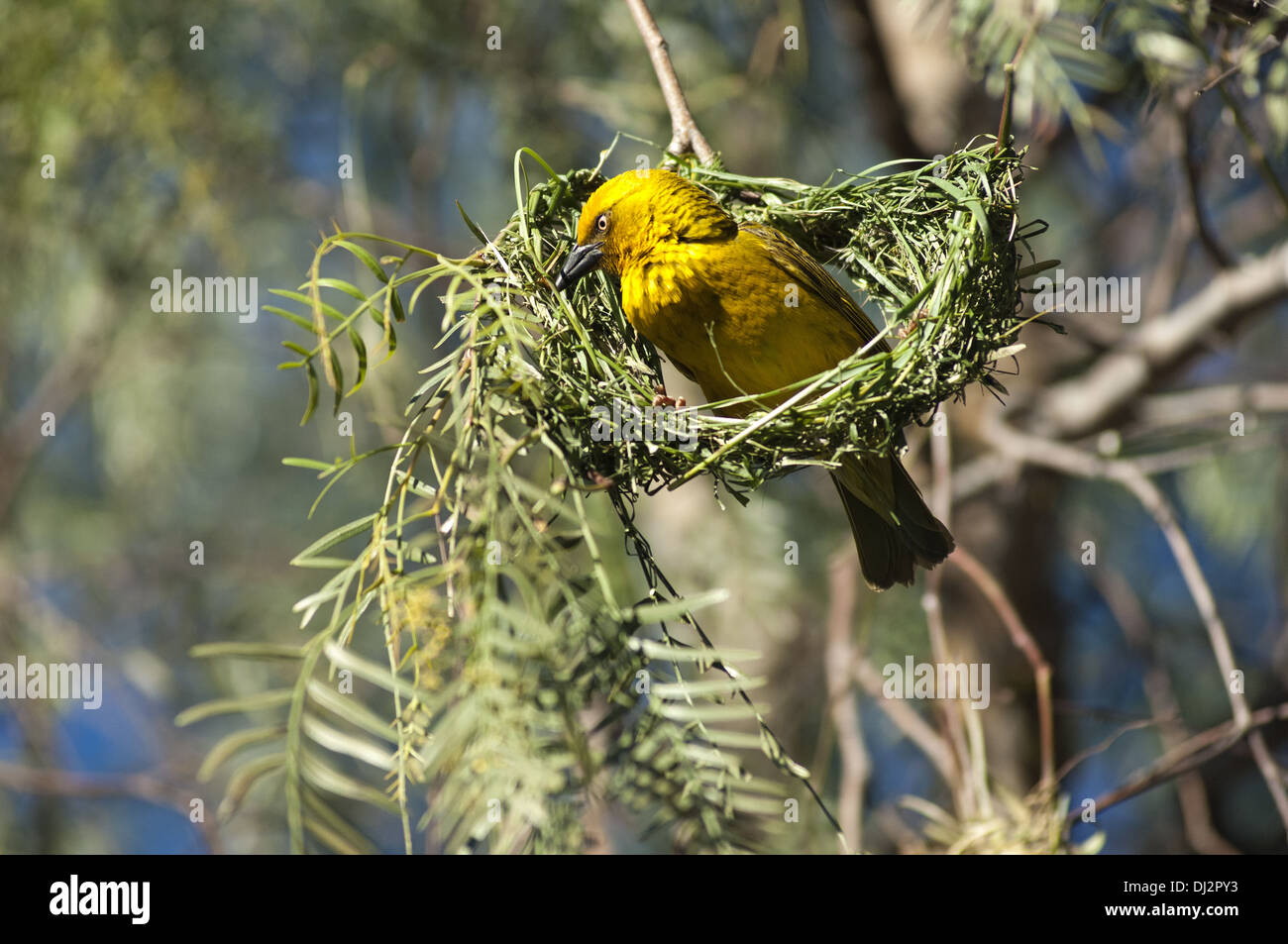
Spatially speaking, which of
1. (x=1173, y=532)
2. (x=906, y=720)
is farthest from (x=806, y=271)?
(x=906, y=720)

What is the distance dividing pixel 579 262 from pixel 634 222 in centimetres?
16

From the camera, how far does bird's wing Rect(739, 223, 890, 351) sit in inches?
95.7

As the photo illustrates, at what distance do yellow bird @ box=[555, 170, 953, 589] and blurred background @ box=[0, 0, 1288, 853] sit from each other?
0.83m

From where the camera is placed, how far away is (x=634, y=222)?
232 centimetres

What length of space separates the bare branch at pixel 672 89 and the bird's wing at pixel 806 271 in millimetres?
214

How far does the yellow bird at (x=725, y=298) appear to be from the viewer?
7.64ft

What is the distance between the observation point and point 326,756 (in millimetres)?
6449

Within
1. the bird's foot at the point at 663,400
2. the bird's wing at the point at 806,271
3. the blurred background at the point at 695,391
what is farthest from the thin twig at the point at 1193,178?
the bird's foot at the point at 663,400

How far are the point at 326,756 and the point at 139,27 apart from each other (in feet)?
13.4

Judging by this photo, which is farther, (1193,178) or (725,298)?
(1193,178)

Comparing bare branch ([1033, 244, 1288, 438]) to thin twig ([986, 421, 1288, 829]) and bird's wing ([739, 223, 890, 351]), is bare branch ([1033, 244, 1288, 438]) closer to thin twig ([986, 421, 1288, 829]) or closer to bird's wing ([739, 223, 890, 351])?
thin twig ([986, 421, 1288, 829])

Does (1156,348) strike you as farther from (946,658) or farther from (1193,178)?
(946,658)

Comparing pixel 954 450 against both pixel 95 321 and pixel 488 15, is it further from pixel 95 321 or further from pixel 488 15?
pixel 95 321

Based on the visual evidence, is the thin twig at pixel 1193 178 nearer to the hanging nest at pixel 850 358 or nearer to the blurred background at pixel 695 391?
the blurred background at pixel 695 391
